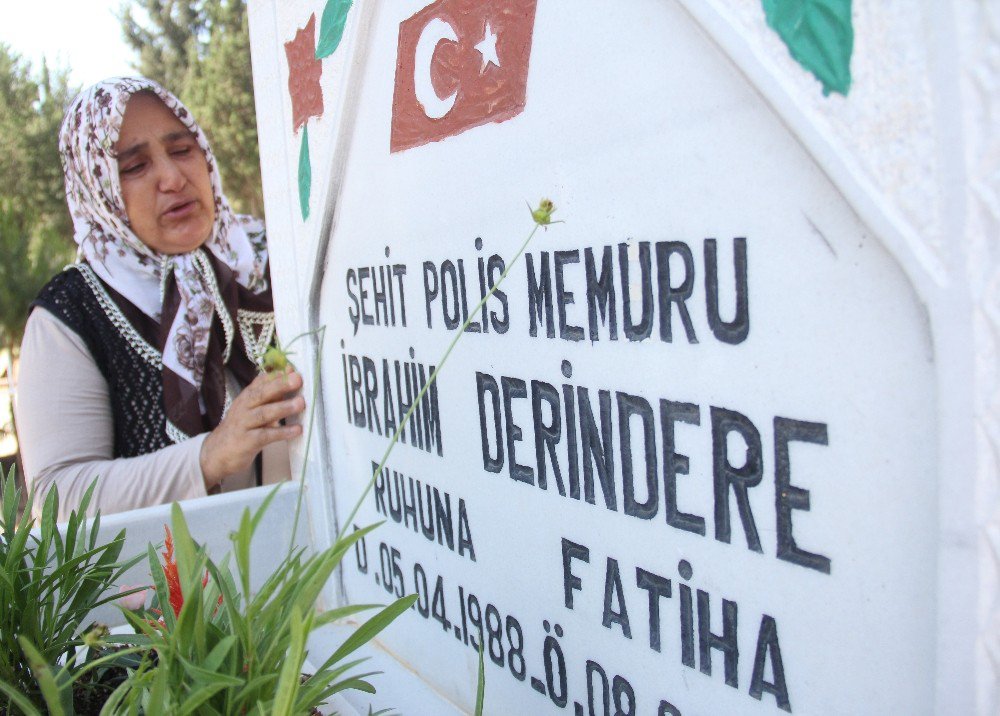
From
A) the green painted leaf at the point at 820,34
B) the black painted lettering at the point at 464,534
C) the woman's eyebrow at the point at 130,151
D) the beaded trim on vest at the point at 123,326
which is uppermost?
the woman's eyebrow at the point at 130,151

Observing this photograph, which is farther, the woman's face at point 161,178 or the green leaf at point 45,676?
the woman's face at point 161,178

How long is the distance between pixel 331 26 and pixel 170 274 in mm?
1063

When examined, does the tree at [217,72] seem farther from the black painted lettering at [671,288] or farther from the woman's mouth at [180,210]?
the black painted lettering at [671,288]

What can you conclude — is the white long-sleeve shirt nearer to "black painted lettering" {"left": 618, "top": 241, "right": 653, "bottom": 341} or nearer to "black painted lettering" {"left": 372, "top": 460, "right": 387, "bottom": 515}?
"black painted lettering" {"left": 372, "top": 460, "right": 387, "bottom": 515}

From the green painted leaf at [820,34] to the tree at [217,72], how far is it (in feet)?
45.8

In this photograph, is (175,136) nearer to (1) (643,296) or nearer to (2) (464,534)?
(2) (464,534)

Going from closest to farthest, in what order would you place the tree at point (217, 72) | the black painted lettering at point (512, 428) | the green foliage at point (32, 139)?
the black painted lettering at point (512, 428), the green foliage at point (32, 139), the tree at point (217, 72)

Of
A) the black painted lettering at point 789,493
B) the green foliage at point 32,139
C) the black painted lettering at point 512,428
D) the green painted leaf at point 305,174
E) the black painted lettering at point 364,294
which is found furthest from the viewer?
the green foliage at point 32,139

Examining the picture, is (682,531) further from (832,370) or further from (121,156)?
(121,156)

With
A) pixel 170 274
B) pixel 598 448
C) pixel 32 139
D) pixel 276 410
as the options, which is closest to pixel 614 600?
pixel 598 448

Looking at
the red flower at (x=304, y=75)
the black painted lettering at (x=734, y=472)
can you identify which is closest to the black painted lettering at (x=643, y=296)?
the black painted lettering at (x=734, y=472)

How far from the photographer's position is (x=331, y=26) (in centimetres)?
139

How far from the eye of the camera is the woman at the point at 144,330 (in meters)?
1.80

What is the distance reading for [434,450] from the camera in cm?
124
